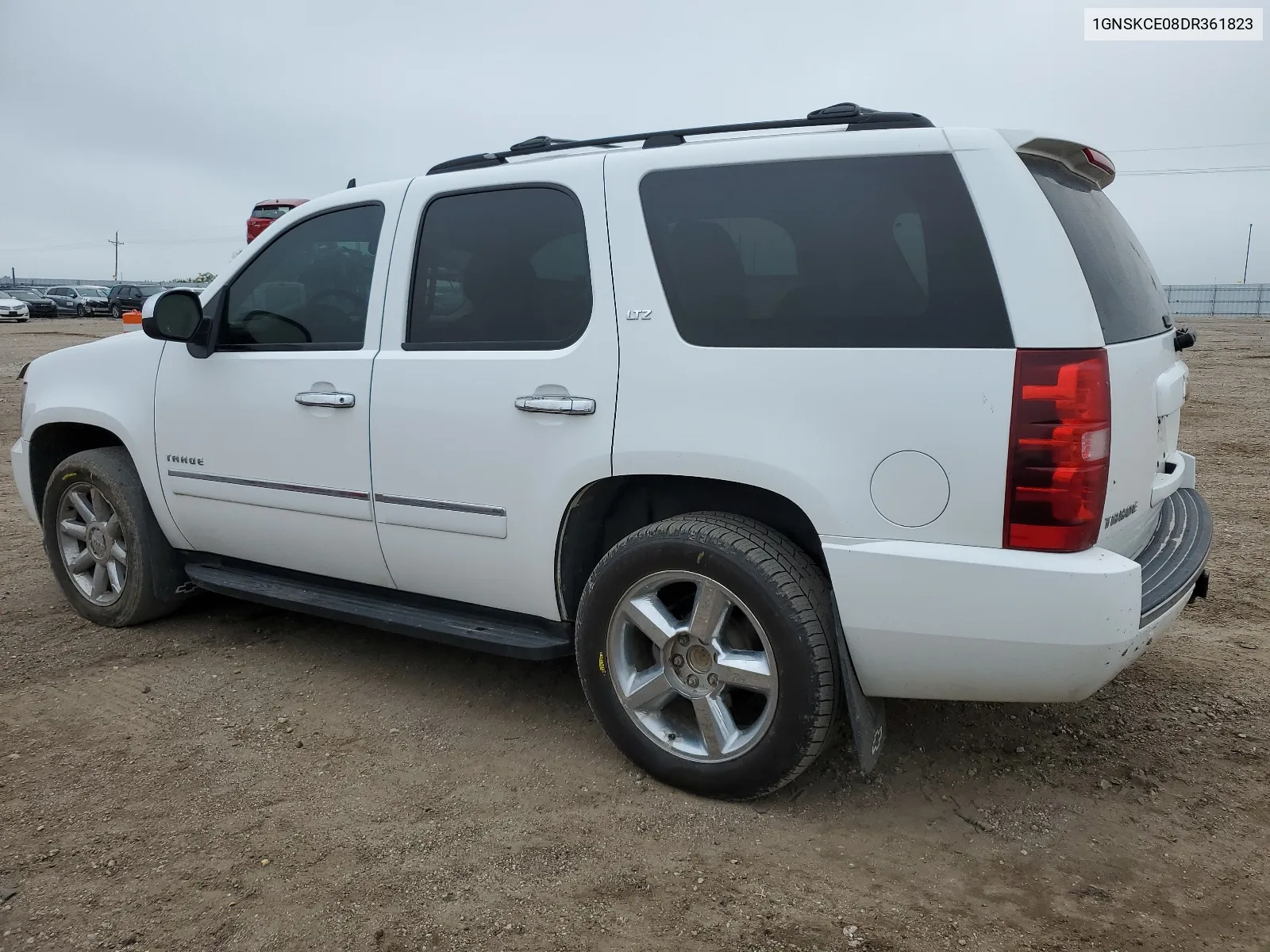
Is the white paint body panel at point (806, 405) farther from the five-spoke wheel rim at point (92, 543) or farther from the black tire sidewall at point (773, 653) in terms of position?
the five-spoke wheel rim at point (92, 543)

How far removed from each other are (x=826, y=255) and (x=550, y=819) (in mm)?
1846

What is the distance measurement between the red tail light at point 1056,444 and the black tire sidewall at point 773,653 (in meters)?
0.70

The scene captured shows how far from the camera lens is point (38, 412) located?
4.64 metres

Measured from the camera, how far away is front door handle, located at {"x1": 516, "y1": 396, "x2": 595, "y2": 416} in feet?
10.0

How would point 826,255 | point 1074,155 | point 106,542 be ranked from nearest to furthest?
point 826,255, point 1074,155, point 106,542

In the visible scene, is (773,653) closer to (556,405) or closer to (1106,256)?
(556,405)

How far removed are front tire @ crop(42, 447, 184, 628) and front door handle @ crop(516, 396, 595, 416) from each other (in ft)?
7.39

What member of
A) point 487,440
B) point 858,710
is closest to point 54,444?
point 487,440

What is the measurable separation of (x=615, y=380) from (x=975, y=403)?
3.52 feet

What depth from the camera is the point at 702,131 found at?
10.5 ft

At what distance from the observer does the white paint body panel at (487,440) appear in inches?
122

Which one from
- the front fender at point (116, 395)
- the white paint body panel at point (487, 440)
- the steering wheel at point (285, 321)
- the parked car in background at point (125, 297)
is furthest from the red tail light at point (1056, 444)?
the parked car in background at point (125, 297)

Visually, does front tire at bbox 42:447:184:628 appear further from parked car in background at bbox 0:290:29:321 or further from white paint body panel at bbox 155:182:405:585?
parked car in background at bbox 0:290:29:321

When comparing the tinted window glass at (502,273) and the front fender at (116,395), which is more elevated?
the tinted window glass at (502,273)
